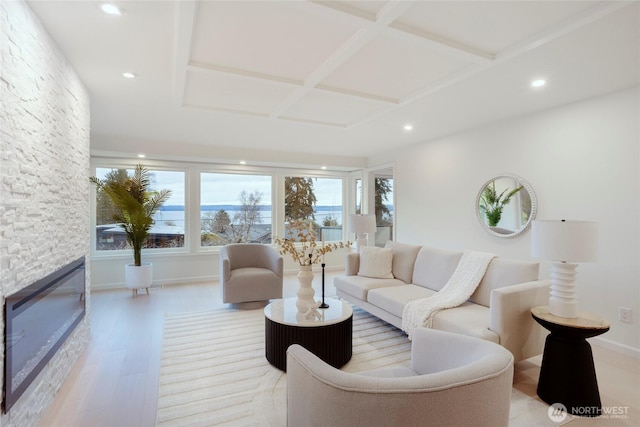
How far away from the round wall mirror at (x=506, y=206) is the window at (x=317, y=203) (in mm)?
3225

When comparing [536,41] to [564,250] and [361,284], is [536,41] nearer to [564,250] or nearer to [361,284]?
[564,250]

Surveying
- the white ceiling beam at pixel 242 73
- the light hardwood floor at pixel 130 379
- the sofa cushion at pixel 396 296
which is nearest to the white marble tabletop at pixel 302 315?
the sofa cushion at pixel 396 296

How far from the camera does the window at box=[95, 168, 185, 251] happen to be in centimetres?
542

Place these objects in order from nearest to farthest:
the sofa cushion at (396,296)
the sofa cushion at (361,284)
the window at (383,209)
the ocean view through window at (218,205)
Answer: the sofa cushion at (396,296), the sofa cushion at (361,284), the ocean view through window at (218,205), the window at (383,209)

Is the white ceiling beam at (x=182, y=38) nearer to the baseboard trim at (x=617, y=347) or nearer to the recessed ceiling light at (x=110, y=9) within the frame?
the recessed ceiling light at (x=110, y=9)

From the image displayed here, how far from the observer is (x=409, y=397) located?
3.52 feet

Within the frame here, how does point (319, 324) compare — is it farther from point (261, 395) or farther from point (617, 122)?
point (617, 122)

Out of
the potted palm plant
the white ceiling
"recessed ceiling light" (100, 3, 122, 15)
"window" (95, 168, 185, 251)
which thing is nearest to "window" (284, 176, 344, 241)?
"window" (95, 168, 185, 251)

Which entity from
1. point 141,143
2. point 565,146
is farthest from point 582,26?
point 141,143

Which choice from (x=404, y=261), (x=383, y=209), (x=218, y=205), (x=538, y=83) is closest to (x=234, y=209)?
(x=218, y=205)

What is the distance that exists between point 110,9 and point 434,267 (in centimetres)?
345

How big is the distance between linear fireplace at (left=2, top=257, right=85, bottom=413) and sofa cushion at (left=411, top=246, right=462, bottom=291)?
3.27 m

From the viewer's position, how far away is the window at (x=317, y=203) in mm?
6836

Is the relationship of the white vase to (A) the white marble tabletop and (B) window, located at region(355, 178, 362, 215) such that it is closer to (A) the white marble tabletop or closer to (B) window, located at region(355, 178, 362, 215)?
(A) the white marble tabletop
